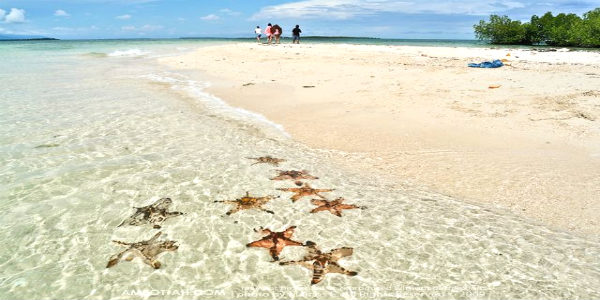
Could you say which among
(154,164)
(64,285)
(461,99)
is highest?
(461,99)

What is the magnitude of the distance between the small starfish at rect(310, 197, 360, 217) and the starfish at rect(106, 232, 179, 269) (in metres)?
1.98

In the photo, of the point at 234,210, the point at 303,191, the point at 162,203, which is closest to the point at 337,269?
the point at 234,210

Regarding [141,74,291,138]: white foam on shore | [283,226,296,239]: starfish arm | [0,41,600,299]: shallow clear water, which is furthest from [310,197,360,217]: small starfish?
[141,74,291,138]: white foam on shore

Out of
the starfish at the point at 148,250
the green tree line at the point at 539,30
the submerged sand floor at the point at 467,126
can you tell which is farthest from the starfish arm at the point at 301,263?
the green tree line at the point at 539,30

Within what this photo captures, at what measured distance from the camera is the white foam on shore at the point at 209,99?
11.0 metres

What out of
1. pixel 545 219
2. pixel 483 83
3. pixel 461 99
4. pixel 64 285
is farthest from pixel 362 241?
pixel 483 83

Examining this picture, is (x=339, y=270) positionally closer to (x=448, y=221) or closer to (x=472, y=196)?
(x=448, y=221)

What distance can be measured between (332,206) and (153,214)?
2.53 m

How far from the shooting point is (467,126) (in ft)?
31.8

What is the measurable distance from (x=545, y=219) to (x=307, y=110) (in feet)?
25.6

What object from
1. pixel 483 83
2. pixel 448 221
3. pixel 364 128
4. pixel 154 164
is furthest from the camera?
pixel 483 83

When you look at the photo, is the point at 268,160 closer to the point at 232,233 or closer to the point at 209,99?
the point at 232,233

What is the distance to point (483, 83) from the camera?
1445cm

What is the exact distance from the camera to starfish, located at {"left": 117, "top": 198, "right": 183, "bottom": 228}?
16.4 ft
